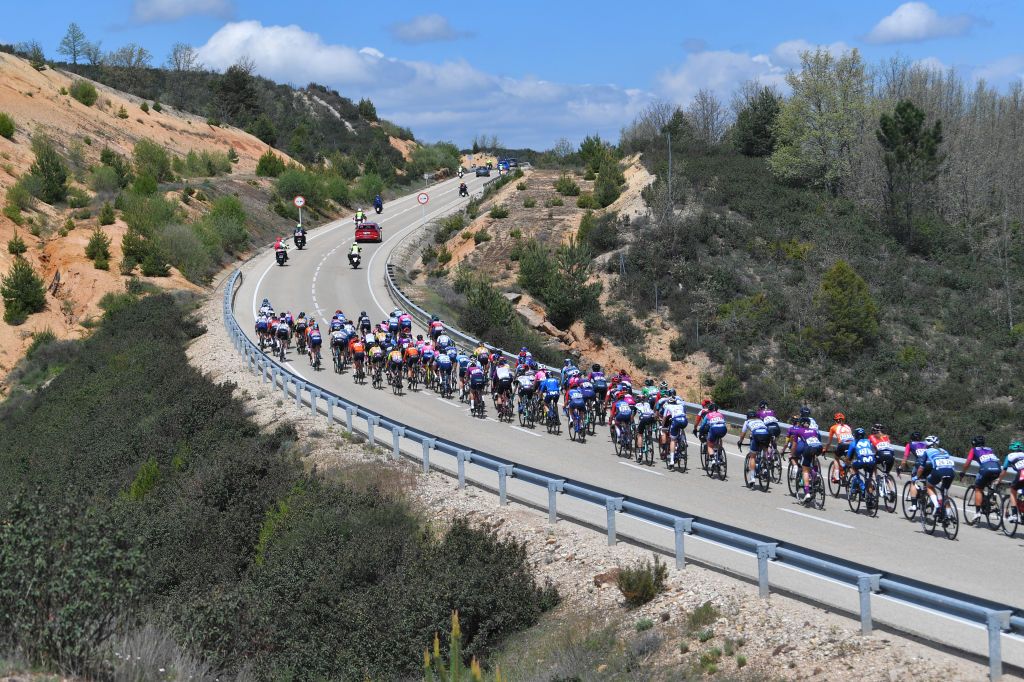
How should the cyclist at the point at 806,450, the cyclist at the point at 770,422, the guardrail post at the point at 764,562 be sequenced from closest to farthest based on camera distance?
the guardrail post at the point at 764,562 → the cyclist at the point at 806,450 → the cyclist at the point at 770,422

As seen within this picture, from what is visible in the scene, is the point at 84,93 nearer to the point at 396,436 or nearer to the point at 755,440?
the point at 396,436

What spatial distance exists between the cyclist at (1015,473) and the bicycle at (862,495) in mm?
1843

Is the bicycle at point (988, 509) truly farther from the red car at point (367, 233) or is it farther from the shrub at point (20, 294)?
the red car at point (367, 233)

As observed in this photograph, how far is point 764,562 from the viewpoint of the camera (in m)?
11.4

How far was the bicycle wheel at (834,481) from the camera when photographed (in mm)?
17703

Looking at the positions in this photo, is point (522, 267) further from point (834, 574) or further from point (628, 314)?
point (834, 574)

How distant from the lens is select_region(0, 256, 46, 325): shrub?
45.7 m

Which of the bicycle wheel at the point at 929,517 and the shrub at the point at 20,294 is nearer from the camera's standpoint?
the bicycle wheel at the point at 929,517

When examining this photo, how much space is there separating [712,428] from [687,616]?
8007mm

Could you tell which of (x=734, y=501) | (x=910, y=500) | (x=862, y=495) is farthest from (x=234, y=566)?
(x=910, y=500)

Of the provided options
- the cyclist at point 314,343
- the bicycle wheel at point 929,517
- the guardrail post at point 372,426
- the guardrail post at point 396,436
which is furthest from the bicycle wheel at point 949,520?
the cyclist at point 314,343

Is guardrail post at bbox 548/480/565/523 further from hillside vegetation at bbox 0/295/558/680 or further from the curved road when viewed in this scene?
the curved road

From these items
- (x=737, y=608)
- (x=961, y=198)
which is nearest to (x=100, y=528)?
(x=737, y=608)

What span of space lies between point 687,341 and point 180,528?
3275cm
